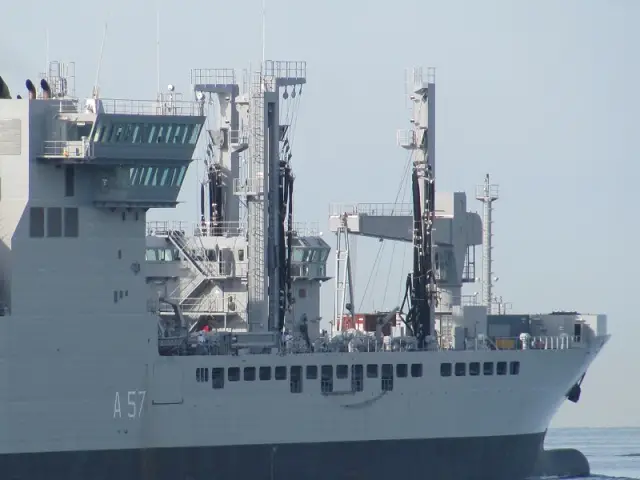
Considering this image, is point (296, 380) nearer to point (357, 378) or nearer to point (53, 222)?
point (357, 378)

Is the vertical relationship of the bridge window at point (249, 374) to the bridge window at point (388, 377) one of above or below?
above

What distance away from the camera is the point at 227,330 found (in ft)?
245

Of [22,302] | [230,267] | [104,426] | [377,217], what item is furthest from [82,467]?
[377,217]

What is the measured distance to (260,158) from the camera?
246 ft

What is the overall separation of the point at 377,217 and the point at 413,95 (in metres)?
5.23

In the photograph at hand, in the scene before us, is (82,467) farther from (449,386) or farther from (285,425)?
(449,386)

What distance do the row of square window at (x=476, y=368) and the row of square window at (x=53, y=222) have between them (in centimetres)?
1510

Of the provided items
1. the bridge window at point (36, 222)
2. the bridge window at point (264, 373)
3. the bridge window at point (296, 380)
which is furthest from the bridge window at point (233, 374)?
the bridge window at point (36, 222)

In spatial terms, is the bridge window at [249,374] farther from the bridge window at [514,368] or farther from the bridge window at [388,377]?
the bridge window at [514,368]

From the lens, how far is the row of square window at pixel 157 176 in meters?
69.5

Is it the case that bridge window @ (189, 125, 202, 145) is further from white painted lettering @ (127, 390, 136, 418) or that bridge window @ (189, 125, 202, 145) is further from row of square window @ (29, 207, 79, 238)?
white painted lettering @ (127, 390, 136, 418)

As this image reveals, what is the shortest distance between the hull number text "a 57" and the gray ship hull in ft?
4.08

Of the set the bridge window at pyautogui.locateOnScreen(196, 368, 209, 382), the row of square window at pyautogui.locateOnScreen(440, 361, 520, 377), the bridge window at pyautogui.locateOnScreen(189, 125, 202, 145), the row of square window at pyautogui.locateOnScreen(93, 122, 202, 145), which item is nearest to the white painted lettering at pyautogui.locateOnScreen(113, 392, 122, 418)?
the bridge window at pyautogui.locateOnScreen(196, 368, 209, 382)

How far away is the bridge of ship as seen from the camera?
68000 millimetres
